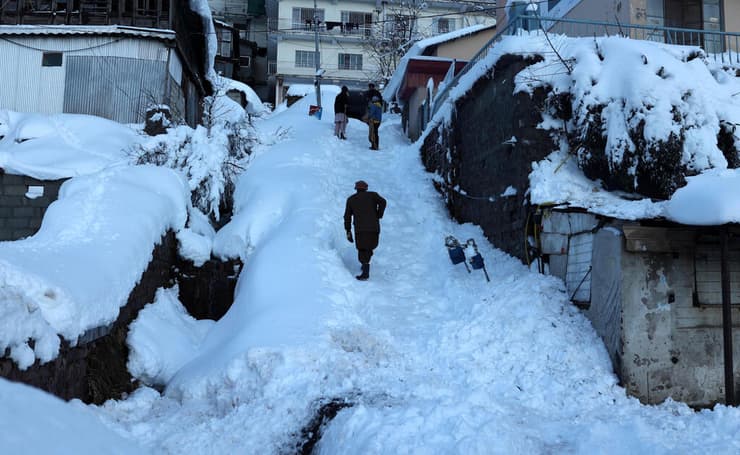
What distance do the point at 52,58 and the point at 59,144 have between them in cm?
490

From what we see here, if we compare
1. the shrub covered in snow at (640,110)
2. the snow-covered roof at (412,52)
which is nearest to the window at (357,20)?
the snow-covered roof at (412,52)

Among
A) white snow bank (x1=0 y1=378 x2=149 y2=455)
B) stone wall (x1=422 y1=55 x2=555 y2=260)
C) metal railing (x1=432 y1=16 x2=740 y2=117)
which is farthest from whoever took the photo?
metal railing (x1=432 y1=16 x2=740 y2=117)

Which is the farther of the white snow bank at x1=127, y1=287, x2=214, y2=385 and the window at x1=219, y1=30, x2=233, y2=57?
the window at x1=219, y1=30, x2=233, y2=57

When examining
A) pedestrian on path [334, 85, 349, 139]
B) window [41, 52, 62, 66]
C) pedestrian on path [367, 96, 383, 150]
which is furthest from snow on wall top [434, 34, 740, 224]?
window [41, 52, 62, 66]

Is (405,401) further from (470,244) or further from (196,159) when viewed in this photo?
(196,159)

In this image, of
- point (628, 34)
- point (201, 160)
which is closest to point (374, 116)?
point (201, 160)

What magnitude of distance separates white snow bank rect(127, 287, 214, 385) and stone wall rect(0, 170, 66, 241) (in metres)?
4.82

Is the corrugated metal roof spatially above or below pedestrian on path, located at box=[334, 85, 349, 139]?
above

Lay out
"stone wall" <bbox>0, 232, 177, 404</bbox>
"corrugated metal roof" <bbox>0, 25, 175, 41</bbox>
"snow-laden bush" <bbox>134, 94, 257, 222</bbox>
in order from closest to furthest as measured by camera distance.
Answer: "stone wall" <bbox>0, 232, 177, 404</bbox> < "snow-laden bush" <bbox>134, 94, 257, 222</bbox> < "corrugated metal roof" <bbox>0, 25, 175, 41</bbox>

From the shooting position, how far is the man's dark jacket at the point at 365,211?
9.00 m

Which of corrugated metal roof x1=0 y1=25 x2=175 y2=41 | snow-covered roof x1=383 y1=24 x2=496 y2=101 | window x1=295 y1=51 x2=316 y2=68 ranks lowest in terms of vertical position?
corrugated metal roof x1=0 y1=25 x2=175 y2=41

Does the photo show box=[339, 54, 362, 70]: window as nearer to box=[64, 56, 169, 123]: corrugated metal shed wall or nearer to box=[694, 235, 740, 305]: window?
box=[64, 56, 169, 123]: corrugated metal shed wall

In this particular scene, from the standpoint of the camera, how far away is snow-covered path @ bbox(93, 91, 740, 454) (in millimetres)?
4535

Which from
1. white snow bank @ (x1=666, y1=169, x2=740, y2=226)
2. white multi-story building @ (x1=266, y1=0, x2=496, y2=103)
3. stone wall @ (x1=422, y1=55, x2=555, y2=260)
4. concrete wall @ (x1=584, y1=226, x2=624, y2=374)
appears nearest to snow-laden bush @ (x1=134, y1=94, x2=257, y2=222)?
stone wall @ (x1=422, y1=55, x2=555, y2=260)
